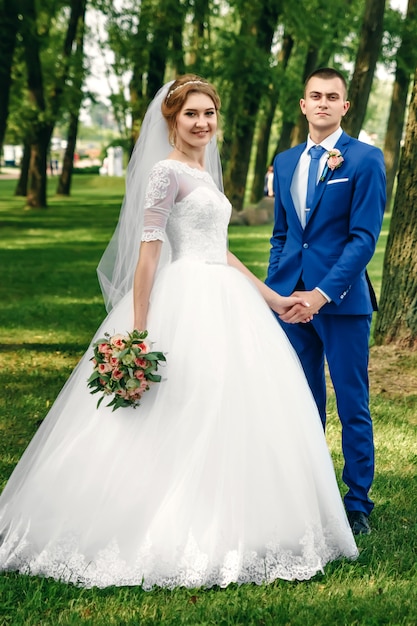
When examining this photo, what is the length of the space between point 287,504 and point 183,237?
1.40m

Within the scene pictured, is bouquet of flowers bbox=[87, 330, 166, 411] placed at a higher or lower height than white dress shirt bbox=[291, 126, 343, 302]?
lower

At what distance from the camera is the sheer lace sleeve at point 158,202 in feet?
14.7

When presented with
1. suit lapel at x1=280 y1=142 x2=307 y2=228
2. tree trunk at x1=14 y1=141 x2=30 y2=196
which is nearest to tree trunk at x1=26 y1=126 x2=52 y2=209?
tree trunk at x1=14 y1=141 x2=30 y2=196

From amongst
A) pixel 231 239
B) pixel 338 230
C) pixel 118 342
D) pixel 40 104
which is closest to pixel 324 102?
pixel 338 230

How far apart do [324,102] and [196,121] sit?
2.31 feet

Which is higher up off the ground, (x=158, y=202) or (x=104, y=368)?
(x=158, y=202)

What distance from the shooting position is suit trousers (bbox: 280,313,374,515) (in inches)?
196

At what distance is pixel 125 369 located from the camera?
171 inches

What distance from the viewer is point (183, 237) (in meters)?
4.65

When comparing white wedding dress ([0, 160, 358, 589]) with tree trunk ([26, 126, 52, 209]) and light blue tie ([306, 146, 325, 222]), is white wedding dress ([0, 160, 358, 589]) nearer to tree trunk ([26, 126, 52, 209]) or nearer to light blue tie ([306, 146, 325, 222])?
light blue tie ([306, 146, 325, 222])

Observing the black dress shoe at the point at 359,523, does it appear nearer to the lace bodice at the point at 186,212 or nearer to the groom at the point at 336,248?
the groom at the point at 336,248

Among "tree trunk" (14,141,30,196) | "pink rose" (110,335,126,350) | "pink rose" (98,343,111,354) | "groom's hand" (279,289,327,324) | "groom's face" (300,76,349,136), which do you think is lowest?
"tree trunk" (14,141,30,196)

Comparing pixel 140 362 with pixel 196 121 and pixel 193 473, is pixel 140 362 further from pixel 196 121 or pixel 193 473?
pixel 196 121

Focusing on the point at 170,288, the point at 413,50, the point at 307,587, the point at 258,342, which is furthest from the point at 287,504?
the point at 413,50
